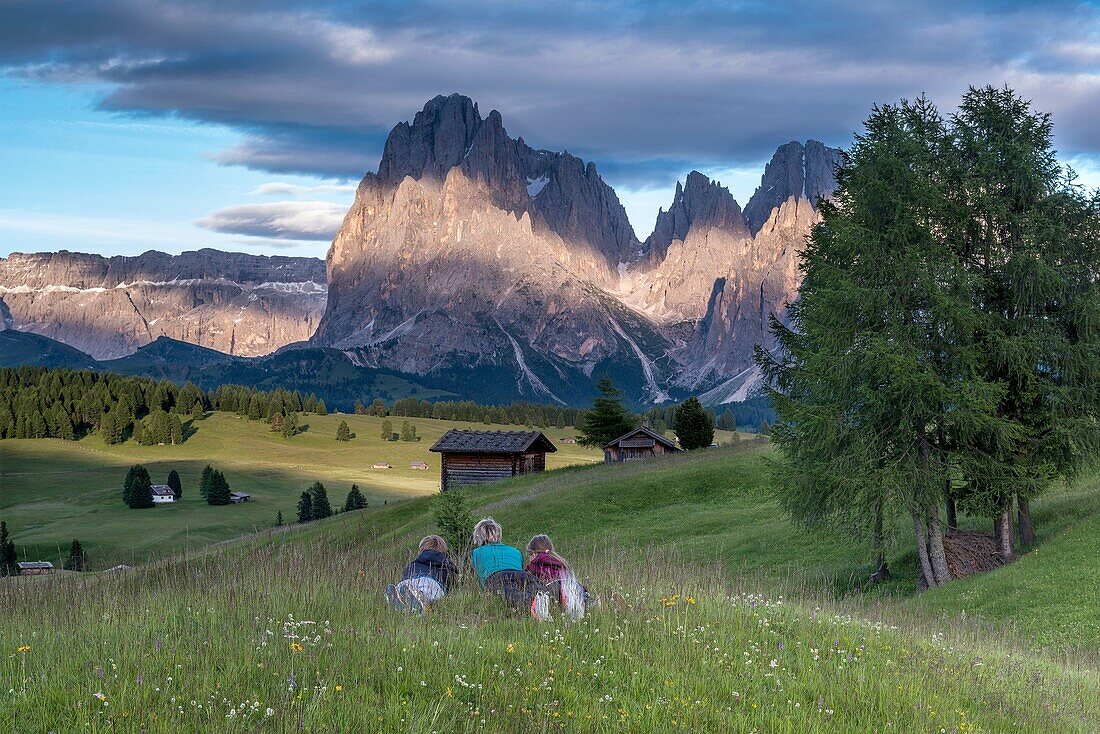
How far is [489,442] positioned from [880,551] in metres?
55.3

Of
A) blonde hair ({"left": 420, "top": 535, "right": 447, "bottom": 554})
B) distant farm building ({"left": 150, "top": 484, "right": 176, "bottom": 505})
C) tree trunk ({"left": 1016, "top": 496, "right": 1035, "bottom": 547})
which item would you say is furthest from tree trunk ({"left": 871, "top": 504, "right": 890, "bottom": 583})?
distant farm building ({"left": 150, "top": 484, "right": 176, "bottom": 505})

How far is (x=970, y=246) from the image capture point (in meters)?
24.6

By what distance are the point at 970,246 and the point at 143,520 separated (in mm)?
83480

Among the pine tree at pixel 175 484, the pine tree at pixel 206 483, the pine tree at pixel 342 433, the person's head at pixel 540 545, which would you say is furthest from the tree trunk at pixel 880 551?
the pine tree at pixel 342 433

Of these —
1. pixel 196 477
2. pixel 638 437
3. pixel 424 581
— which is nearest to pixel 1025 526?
pixel 424 581

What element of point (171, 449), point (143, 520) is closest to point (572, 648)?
point (143, 520)

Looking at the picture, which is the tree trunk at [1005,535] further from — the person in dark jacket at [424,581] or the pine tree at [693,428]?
the pine tree at [693,428]

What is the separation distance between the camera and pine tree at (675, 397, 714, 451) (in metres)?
76.0

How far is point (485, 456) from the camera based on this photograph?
77875 mm

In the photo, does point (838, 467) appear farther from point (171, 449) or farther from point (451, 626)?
point (171, 449)

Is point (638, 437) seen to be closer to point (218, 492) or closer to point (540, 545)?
point (218, 492)

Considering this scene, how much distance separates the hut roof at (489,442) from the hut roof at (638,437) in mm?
7393

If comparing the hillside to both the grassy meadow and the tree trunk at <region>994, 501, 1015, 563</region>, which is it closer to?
the tree trunk at <region>994, 501, 1015, 563</region>

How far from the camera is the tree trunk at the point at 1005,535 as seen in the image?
23875 millimetres
